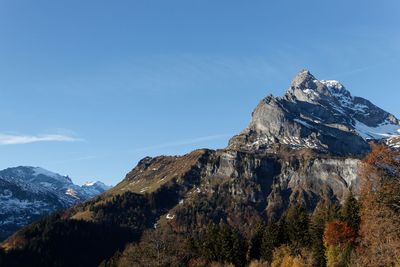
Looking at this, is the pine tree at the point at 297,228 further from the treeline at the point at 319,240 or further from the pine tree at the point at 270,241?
the pine tree at the point at 270,241

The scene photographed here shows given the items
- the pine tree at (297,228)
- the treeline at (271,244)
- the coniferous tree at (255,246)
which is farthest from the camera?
the coniferous tree at (255,246)

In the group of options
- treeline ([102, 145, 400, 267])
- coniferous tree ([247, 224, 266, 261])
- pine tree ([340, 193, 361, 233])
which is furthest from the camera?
Result: coniferous tree ([247, 224, 266, 261])

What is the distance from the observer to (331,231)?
4503 inches

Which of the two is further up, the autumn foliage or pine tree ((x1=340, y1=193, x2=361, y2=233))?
pine tree ((x1=340, y1=193, x2=361, y2=233))

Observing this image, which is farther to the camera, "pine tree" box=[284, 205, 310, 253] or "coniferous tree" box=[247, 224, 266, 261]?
"coniferous tree" box=[247, 224, 266, 261]

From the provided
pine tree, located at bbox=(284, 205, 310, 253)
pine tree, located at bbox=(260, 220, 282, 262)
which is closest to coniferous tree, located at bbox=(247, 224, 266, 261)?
pine tree, located at bbox=(260, 220, 282, 262)

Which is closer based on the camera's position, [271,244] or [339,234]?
[339,234]

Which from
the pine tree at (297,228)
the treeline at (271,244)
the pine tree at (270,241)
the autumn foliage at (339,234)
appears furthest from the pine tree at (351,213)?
the pine tree at (270,241)

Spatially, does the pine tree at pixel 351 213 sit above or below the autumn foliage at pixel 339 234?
above

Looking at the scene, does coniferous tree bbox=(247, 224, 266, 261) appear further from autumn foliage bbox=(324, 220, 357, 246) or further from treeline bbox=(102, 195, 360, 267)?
autumn foliage bbox=(324, 220, 357, 246)

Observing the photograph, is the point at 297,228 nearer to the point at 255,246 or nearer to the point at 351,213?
the point at 255,246

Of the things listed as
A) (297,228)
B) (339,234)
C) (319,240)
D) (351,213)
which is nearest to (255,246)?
(297,228)

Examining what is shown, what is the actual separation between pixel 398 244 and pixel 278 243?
109 m

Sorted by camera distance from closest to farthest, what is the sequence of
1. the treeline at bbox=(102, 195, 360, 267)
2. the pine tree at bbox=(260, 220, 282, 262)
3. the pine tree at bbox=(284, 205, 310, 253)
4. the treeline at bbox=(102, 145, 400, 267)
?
the treeline at bbox=(102, 145, 400, 267)
the treeline at bbox=(102, 195, 360, 267)
the pine tree at bbox=(284, 205, 310, 253)
the pine tree at bbox=(260, 220, 282, 262)
